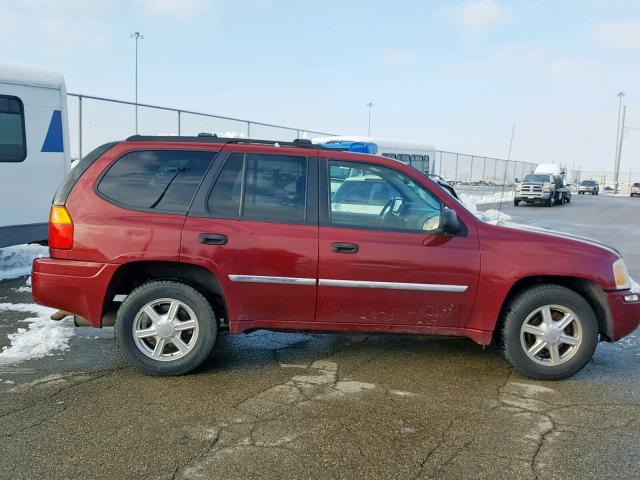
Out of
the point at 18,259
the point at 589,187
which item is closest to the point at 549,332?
the point at 18,259

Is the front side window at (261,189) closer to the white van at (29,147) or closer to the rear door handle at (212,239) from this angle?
the rear door handle at (212,239)

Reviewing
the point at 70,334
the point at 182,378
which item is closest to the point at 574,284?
the point at 182,378

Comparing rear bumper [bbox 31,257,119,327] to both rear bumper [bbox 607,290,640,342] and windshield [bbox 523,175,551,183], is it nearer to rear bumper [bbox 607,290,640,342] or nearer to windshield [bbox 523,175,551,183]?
rear bumper [bbox 607,290,640,342]

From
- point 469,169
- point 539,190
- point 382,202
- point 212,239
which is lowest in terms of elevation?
point 212,239

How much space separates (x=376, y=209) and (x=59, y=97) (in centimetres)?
613

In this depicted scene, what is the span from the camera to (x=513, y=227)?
173 inches

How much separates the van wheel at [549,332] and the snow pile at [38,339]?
3.81 meters

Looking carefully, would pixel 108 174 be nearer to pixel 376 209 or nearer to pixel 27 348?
pixel 27 348

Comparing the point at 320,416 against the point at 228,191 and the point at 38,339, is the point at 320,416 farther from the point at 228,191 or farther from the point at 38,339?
the point at 38,339

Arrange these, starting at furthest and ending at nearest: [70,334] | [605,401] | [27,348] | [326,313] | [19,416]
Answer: [70,334] → [27,348] → [326,313] → [605,401] → [19,416]

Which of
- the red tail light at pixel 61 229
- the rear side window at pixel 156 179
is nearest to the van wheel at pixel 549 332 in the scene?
the rear side window at pixel 156 179

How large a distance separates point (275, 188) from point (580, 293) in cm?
259

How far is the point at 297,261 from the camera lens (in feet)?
13.6

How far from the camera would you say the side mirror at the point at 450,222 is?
4.07 metres
